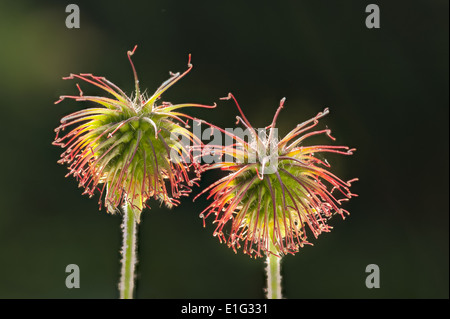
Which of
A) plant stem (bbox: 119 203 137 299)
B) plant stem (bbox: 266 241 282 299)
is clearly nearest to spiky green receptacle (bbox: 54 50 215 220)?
plant stem (bbox: 119 203 137 299)

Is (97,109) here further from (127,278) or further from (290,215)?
(290,215)

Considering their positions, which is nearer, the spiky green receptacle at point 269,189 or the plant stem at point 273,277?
the plant stem at point 273,277

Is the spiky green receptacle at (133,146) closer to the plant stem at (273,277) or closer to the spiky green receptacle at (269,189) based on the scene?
the spiky green receptacle at (269,189)

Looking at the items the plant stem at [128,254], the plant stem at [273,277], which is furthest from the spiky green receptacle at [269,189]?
the plant stem at [128,254]

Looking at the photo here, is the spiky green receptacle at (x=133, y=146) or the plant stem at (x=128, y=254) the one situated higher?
the spiky green receptacle at (x=133, y=146)

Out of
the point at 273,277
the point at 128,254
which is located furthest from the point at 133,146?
the point at 273,277

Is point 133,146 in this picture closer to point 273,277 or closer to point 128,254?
point 128,254
